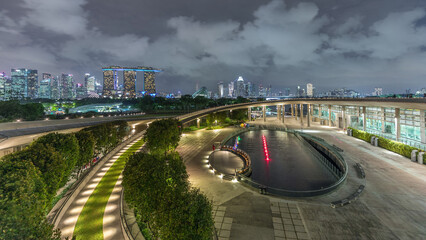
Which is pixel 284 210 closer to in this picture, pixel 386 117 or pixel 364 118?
pixel 386 117

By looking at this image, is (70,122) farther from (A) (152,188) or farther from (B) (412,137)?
(B) (412,137)

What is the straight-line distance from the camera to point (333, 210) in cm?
1481

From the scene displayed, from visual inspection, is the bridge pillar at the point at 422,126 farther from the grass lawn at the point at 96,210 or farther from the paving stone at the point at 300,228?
the grass lawn at the point at 96,210

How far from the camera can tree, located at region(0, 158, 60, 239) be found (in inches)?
275

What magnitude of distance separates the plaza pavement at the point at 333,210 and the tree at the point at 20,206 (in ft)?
33.7

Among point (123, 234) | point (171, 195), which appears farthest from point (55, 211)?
point (171, 195)

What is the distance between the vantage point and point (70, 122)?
42.7m

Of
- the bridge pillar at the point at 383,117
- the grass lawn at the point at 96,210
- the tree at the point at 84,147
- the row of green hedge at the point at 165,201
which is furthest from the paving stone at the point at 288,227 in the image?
the bridge pillar at the point at 383,117

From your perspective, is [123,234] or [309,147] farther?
[309,147]

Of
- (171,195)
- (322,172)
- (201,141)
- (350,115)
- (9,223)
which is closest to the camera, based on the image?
(9,223)

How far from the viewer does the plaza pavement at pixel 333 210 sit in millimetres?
12414

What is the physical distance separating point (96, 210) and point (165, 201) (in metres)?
10.4

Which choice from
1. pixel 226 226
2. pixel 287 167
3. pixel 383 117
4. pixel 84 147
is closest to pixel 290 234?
pixel 226 226

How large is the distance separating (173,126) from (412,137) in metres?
→ 43.4
